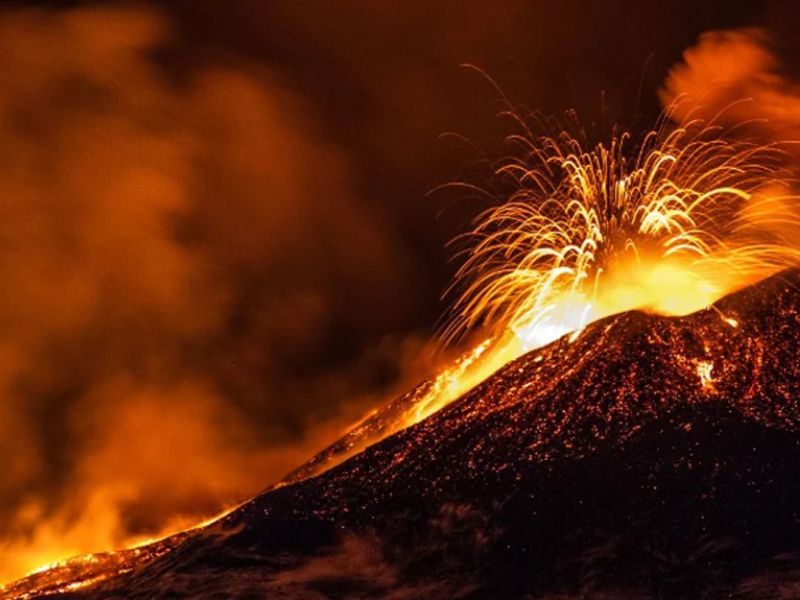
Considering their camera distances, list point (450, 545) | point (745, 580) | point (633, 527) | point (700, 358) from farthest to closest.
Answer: point (700, 358) → point (450, 545) → point (633, 527) → point (745, 580)

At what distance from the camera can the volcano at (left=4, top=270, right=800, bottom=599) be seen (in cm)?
1418

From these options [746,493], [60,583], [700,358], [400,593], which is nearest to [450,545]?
[400,593]

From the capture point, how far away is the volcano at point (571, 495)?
1418 cm

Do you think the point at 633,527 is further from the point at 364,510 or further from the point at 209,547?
the point at 209,547

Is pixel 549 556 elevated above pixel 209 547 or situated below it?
below

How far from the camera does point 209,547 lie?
16641 mm

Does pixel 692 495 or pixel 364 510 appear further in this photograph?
pixel 364 510

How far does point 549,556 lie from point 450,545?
1.37 metres

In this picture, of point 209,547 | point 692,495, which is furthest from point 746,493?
point 209,547

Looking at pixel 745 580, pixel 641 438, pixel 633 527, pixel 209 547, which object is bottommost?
pixel 745 580

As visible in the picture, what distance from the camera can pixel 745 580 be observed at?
12.9 meters

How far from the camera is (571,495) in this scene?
1580cm

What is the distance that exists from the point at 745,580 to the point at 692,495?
2.25 meters

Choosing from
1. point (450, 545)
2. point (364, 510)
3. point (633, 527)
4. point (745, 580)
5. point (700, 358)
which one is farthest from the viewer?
point (700, 358)
